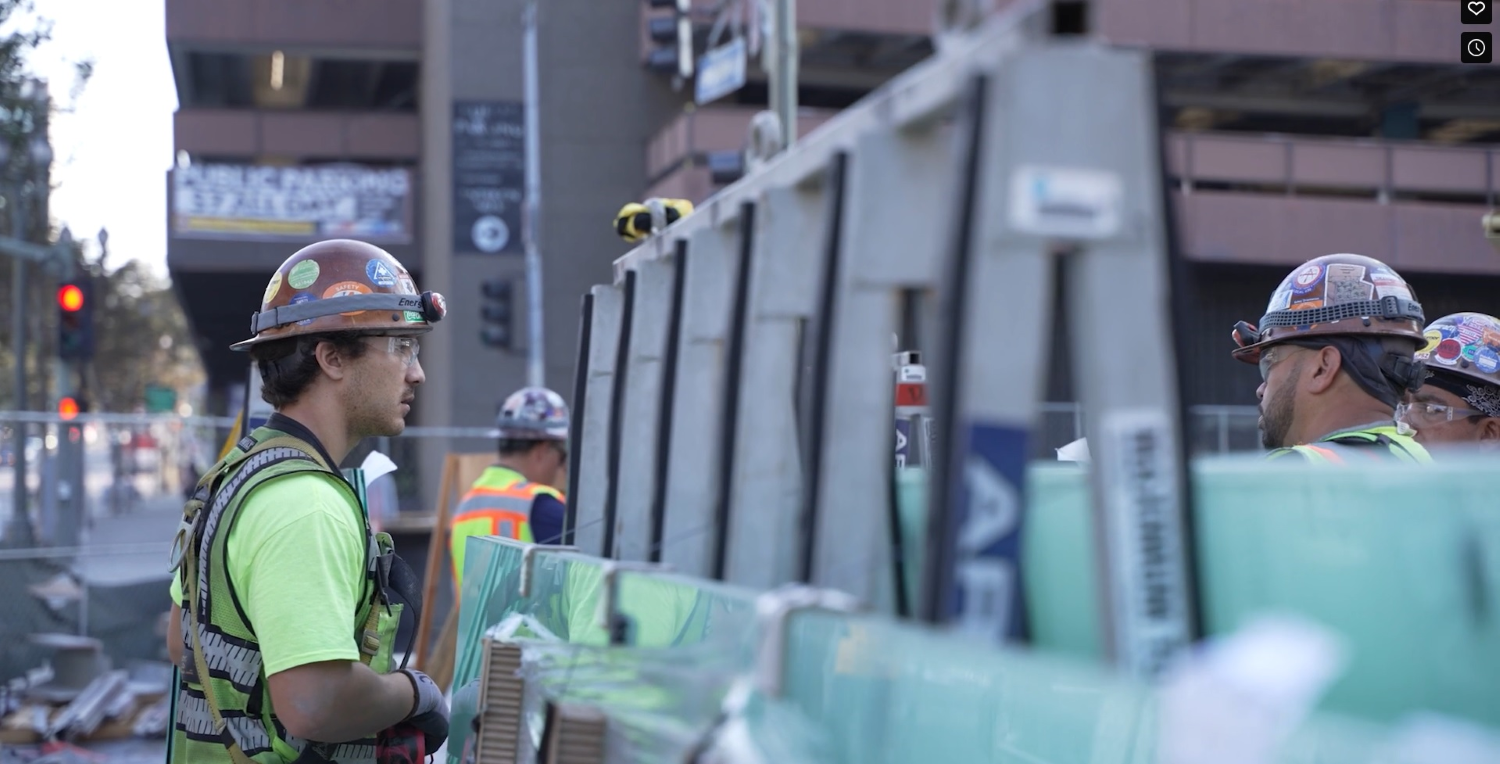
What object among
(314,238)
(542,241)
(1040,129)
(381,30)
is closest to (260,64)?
(381,30)

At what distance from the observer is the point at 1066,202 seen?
1.30 m

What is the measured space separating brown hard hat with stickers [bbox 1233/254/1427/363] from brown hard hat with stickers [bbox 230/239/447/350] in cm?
211

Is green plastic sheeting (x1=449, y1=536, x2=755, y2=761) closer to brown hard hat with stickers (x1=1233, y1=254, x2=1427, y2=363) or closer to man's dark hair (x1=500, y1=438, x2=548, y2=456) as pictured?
brown hard hat with stickers (x1=1233, y1=254, x2=1427, y2=363)

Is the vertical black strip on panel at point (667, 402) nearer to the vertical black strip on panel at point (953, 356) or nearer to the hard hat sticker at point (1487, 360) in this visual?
the vertical black strip on panel at point (953, 356)

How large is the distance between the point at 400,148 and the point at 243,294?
4581mm

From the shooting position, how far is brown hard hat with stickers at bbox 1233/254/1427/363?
12.0ft

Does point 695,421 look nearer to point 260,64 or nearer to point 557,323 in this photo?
point 557,323

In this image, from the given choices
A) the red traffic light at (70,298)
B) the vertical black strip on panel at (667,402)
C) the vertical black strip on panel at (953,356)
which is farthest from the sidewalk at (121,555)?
the vertical black strip on panel at (953,356)

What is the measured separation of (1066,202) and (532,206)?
77.5ft

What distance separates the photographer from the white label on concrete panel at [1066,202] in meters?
1.30

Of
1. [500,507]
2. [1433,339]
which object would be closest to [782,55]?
[500,507]

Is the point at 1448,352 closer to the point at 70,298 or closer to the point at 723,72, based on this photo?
the point at 723,72

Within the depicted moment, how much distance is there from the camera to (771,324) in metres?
1.85

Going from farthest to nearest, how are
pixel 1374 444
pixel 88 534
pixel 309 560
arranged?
pixel 88 534 < pixel 1374 444 < pixel 309 560
